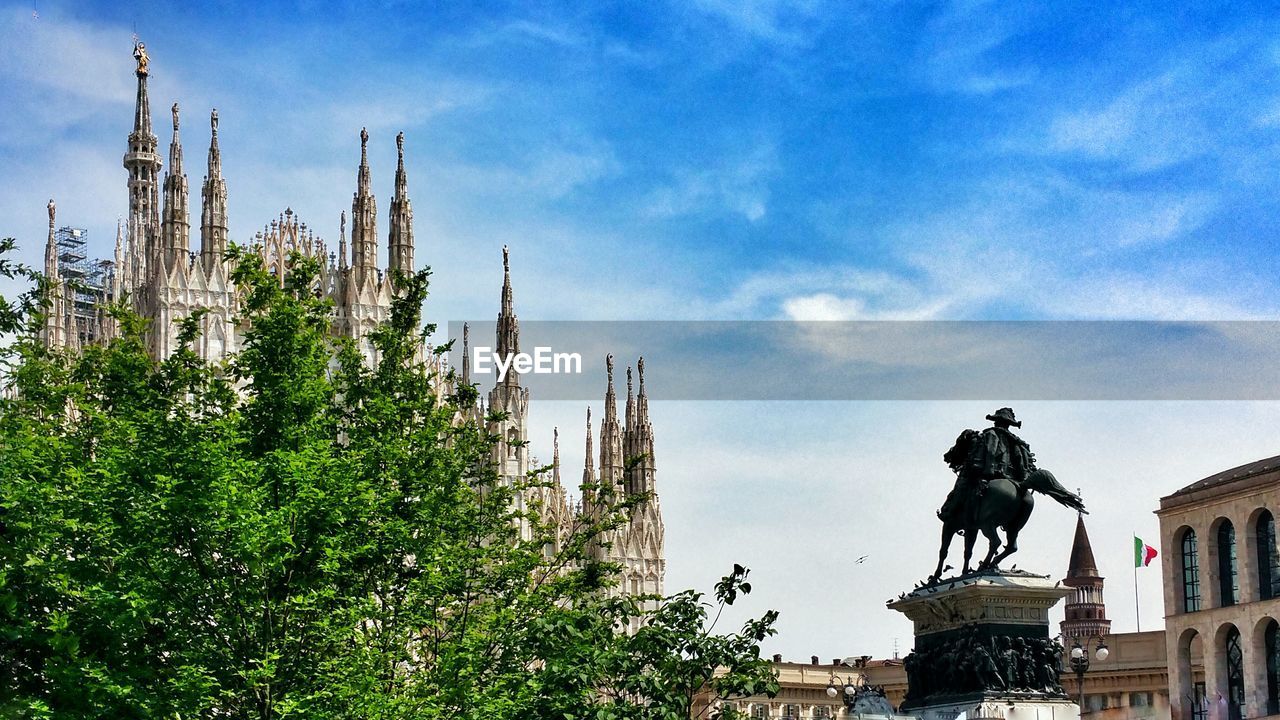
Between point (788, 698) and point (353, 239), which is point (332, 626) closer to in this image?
point (353, 239)

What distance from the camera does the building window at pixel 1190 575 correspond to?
113000mm

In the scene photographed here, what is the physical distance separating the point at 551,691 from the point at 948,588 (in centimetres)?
661

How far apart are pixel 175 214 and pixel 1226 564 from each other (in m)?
74.4

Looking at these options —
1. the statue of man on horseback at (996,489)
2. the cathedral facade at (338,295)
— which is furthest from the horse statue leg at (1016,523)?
the cathedral facade at (338,295)

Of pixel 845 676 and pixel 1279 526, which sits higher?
pixel 1279 526

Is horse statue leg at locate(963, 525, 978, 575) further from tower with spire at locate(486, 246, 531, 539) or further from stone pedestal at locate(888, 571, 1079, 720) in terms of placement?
tower with spire at locate(486, 246, 531, 539)

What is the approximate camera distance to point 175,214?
216 feet

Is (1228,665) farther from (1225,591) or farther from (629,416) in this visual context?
(629,416)

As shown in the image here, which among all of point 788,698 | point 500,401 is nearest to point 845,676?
point 788,698

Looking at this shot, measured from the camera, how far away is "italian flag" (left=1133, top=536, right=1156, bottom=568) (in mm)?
116562

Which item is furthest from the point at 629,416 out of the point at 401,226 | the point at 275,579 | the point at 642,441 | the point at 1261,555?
the point at 275,579

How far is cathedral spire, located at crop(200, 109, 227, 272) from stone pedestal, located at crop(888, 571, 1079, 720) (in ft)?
146

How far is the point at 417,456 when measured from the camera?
36875 mm

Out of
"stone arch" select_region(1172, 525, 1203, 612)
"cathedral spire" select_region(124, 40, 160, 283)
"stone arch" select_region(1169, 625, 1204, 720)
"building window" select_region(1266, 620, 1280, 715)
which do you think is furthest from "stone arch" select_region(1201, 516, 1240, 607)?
"cathedral spire" select_region(124, 40, 160, 283)
